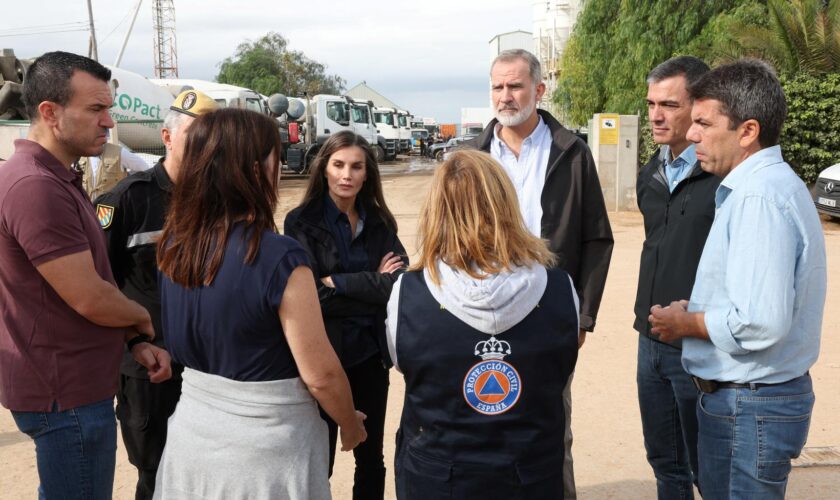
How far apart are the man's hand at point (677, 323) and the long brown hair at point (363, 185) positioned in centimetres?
140

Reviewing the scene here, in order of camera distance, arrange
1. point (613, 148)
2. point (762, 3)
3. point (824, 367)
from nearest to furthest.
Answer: point (824, 367), point (613, 148), point (762, 3)

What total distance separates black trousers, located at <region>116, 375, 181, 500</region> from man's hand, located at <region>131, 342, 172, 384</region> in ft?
1.13

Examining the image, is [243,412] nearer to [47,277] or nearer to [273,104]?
[47,277]

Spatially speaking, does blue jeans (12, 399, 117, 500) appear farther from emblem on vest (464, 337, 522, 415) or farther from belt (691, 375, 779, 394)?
belt (691, 375, 779, 394)

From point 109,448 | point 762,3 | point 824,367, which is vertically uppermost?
point 762,3

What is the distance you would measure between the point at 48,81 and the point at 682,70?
8.16 ft

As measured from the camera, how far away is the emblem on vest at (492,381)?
2.27 metres

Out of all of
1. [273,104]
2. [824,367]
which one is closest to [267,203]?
[824,367]

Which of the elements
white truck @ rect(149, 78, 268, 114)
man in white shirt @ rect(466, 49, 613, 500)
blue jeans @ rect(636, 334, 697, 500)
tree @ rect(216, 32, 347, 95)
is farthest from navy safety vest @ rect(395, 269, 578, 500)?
tree @ rect(216, 32, 347, 95)

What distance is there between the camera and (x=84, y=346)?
2.50 m

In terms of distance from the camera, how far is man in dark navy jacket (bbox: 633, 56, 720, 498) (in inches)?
124

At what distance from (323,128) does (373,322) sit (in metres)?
27.9

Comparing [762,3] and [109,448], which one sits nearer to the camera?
[109,448]

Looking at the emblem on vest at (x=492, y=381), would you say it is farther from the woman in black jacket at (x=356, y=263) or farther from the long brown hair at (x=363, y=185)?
the long brown hair at (x=363, y=185)
